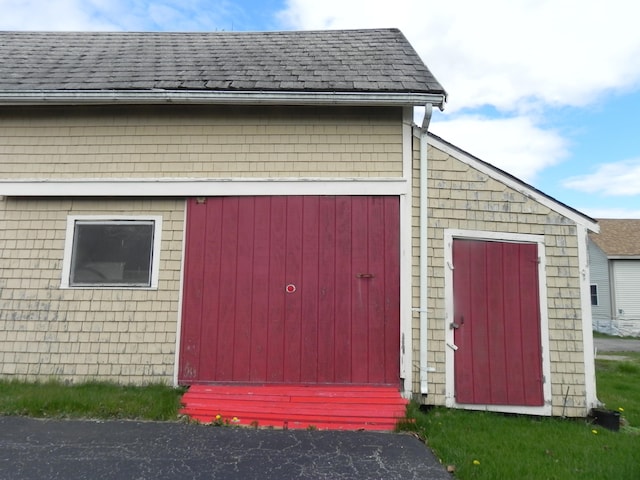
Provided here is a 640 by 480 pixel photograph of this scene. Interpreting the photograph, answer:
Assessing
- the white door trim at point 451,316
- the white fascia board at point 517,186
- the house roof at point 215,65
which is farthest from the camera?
the white fascia board at point 517,186

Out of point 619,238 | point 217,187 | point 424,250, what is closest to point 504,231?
point 424,250

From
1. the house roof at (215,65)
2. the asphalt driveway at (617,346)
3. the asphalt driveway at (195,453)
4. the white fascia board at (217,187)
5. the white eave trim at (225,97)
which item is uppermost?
the house roof at (215,65)

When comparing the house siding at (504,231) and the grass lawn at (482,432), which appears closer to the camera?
the grass lawn at (482,432)

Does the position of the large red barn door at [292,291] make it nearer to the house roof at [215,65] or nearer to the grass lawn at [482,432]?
the grass lawn at [482,432]

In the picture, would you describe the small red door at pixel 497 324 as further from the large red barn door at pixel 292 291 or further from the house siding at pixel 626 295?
the house siding at pixel 626 295

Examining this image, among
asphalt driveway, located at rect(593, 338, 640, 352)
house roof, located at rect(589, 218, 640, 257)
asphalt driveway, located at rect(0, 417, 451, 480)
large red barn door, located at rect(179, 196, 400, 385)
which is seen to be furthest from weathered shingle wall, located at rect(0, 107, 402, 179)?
house roof, located at rect(589, 218, 640, 257)

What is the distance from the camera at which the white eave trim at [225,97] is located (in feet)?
17.3

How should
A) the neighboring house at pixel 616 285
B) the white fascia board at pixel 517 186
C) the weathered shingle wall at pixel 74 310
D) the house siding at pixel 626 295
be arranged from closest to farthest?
the weathered shingle wall at pixel 74 310, the white fascia board at pixel 517 186, the house siding at pixel 626 295, the neighboring house at pixel 616 285

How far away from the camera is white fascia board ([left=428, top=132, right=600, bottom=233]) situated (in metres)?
5.45

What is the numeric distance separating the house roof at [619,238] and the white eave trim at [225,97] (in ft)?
71.8

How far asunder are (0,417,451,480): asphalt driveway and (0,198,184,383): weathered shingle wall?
3.09 ft

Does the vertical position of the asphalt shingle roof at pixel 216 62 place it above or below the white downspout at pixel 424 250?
above

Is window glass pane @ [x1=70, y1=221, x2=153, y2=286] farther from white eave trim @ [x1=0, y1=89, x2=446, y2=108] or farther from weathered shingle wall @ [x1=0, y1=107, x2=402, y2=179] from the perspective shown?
white eave trim @ [x1=0, y1=89, x2=446, y2=108]

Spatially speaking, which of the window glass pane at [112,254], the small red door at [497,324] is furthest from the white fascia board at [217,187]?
the small red door at [497,324]
